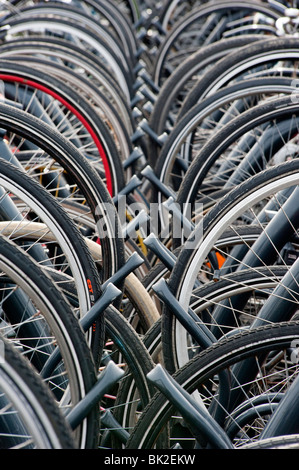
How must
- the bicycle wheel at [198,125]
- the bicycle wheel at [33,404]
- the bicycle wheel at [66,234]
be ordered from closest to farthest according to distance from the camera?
1. the bicycle wheel at [33,404]
2. the bicycle wheel at [66,234]
3. the bicycle wheel at [198,125]

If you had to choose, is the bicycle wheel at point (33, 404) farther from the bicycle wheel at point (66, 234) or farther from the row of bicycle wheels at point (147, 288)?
the bicycle wheel at point (66, 234)

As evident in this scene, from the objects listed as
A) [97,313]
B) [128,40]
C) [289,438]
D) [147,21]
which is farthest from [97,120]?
[147,21]

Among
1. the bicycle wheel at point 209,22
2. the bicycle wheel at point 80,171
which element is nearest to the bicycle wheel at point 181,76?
the bicycle wheel at point 209,22

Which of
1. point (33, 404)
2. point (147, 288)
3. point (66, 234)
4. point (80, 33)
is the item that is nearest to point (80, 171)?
point (66, 234)

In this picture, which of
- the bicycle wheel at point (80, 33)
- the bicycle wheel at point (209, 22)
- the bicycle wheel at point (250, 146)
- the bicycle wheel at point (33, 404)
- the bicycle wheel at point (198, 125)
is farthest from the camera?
the bicycle wheel at point (209, 22)

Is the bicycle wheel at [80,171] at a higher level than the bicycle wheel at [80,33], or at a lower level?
lower

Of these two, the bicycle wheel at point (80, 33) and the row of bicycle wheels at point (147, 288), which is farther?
the bicycle wheel at point (80, 33)

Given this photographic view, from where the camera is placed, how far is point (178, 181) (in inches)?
179

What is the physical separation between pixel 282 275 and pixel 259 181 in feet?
1.90

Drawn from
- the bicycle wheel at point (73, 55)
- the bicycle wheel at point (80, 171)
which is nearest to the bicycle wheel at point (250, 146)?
the bicycle wheel at point (80, 171)

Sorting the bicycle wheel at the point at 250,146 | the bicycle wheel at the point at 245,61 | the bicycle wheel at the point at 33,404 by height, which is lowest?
the bicycle wheel at the point at 33,404

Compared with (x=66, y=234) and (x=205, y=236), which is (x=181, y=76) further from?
(x=66, y=234)

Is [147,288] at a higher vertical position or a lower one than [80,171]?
lower
